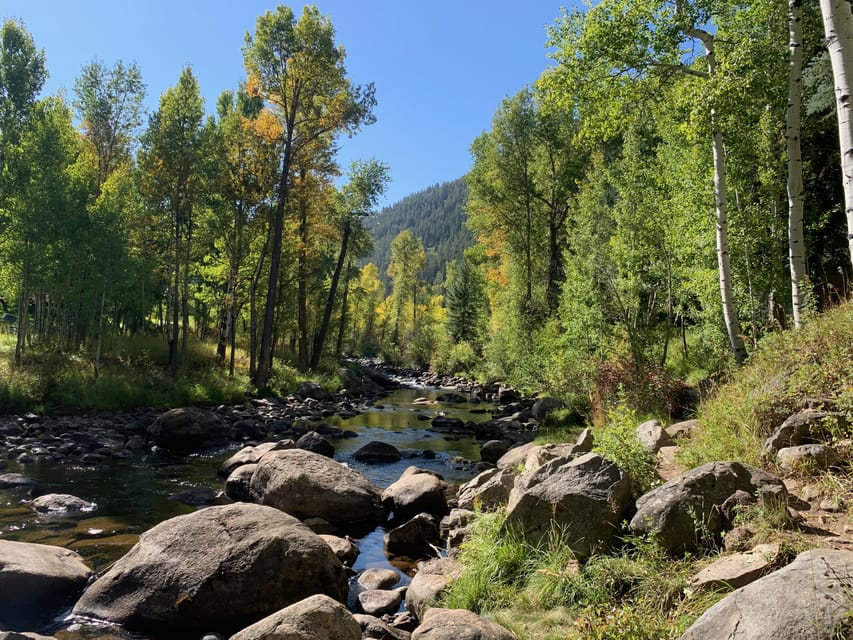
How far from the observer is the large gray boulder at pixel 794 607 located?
10.3 ft

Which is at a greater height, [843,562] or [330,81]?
[330,81]

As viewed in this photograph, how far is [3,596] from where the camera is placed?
609cm

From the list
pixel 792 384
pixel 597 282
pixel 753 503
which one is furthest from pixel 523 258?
pixel 753 503

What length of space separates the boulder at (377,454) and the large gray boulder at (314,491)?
3.96m

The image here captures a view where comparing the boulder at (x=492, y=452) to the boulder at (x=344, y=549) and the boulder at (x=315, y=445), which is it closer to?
the boulder at (x=315, y=445)

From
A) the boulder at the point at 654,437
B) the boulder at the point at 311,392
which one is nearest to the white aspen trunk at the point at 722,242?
the boulder at the point at 654,437

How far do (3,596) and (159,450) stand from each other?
9.05 metres

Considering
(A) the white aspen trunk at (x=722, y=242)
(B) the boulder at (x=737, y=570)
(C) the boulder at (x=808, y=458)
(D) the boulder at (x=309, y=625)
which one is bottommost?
(D) the boulder at (x=309, y=625)

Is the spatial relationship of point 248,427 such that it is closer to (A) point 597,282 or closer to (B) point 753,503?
(A) point 597,282

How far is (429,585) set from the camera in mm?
6352

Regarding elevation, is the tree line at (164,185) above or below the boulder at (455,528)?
above

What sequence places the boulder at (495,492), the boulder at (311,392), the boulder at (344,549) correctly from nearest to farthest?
the boulder at (344,549) < the boulder at (495,492) < the boulder at (311,392)

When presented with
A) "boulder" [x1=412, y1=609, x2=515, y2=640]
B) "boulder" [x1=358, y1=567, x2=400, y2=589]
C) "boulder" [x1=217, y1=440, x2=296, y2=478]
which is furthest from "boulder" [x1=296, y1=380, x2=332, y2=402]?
"boulder" [x1=412, y1=609, x2=515, y2=640]

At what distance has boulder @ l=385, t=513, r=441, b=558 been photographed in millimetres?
8641
